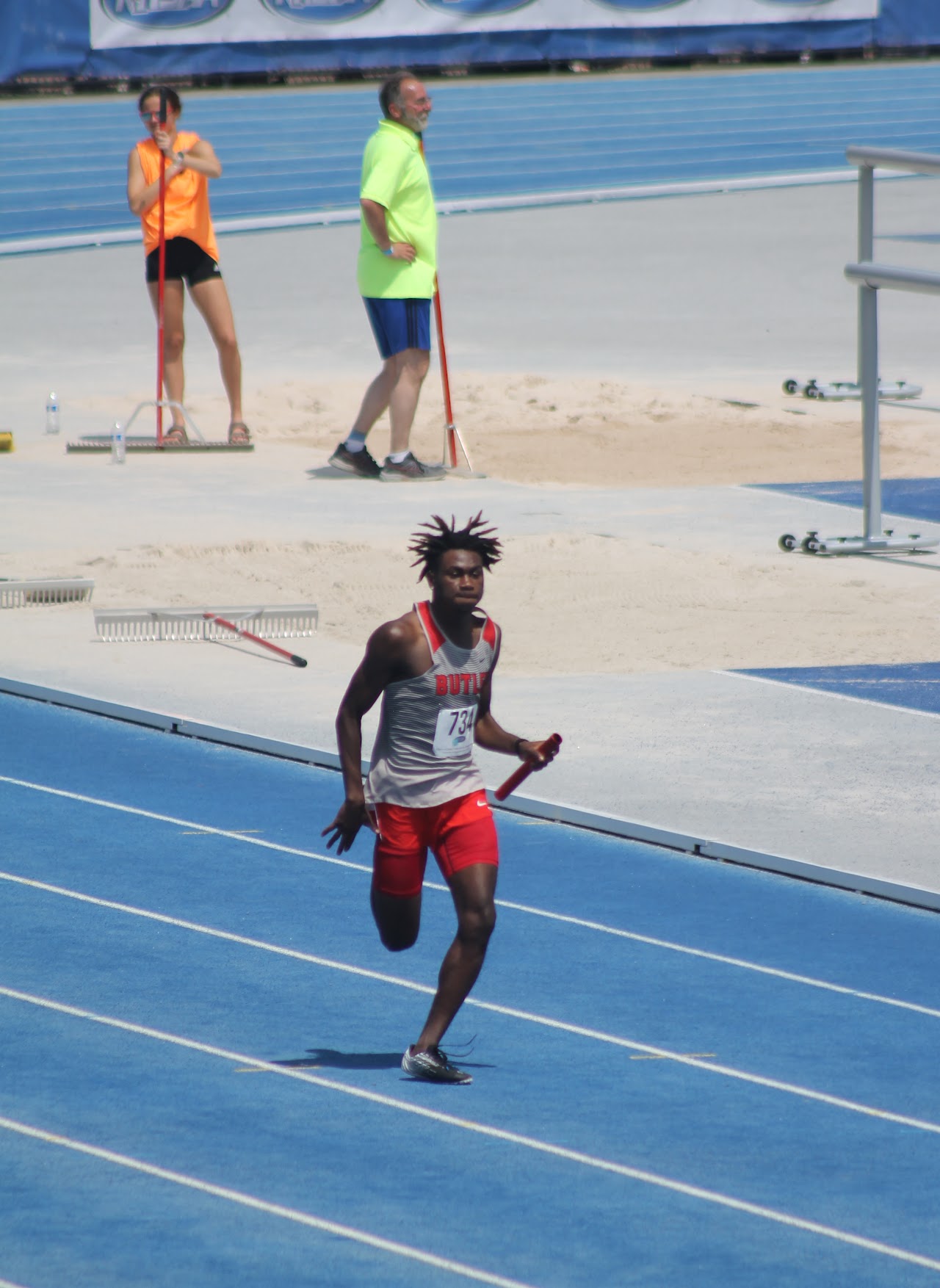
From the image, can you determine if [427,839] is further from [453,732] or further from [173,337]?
[173,337]

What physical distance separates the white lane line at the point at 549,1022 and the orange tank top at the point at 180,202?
25.3ft

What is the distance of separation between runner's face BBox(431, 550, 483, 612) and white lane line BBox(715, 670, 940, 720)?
401 cm

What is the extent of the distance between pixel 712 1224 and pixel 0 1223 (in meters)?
1.43

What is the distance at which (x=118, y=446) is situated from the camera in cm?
1441

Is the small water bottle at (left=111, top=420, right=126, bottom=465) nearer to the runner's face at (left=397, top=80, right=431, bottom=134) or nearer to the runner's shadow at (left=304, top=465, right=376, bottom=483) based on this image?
the runner's shadow at (left=304, top=465, right=376, bottom=483)

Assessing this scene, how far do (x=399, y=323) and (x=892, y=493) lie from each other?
118 inches

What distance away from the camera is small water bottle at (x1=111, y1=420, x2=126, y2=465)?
14359 mm

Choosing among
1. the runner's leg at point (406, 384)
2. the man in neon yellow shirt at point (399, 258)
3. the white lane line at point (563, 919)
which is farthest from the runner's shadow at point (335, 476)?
the white lane line at point (563, 919)

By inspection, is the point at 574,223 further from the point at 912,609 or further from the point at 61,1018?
the point at 61,1018

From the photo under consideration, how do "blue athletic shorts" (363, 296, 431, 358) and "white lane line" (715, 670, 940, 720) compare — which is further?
"blue athletic shorts" (363, 296, 431, 358)

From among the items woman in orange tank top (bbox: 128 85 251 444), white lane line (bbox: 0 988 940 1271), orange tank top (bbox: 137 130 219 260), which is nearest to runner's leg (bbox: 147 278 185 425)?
woman in orange tank top (bbox: 128 85 251 444)

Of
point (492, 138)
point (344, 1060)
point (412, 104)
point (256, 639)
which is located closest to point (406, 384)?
point (412, 104)

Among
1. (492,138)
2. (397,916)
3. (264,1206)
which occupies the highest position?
(492,138)

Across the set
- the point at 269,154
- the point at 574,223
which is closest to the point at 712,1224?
Answer: the point at 574,223
